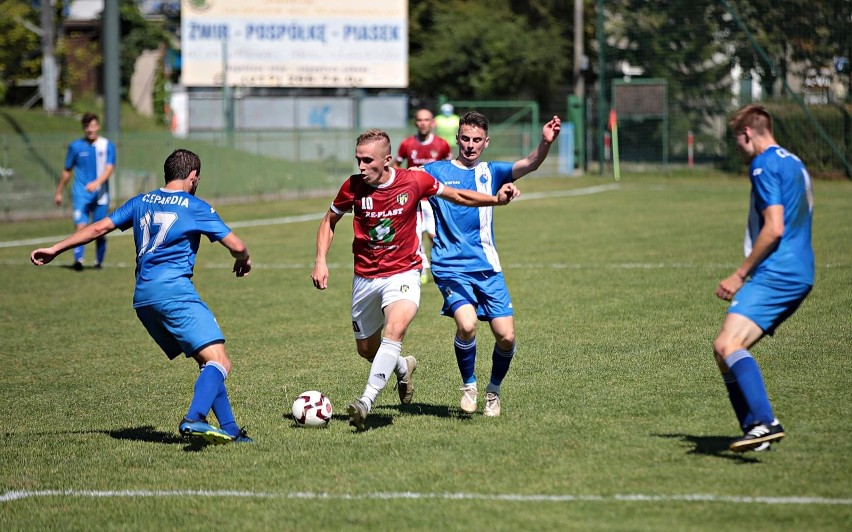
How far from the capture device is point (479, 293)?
25.5ft

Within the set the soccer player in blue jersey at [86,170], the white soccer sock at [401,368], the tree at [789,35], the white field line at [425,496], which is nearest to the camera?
the white field line at [425,496]

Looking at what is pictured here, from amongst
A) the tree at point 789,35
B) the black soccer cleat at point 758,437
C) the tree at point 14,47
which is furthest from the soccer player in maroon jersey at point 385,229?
the tree at point 14,47

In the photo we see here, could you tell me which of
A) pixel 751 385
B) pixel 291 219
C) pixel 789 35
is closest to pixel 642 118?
pixel 789 35

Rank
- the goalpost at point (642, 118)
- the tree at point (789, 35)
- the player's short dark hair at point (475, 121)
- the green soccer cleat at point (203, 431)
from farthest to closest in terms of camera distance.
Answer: the goalpost at point (642, 118) < the tree at point (789, 35) < the player's short dark hair at point (475, 121) < the green soccer cleat at point (203, 431)

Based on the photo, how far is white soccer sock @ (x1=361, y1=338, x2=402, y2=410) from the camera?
7195 mm

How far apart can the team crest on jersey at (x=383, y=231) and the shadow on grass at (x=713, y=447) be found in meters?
2.16

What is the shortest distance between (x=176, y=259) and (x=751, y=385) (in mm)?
3569

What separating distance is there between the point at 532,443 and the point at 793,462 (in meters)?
1.52

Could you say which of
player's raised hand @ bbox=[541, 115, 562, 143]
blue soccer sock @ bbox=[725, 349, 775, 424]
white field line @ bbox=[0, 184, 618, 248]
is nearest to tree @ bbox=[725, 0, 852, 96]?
white field line @ bbox=[0, 184, 618, 248]

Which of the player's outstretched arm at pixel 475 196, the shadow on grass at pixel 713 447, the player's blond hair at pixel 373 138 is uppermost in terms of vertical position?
the player's blond hair at pixel 373 138

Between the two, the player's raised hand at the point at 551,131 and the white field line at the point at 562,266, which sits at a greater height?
the player's raised hand at the point at 551,131

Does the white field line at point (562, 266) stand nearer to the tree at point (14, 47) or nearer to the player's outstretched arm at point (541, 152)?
the player's outstretched arm at point (541, 152)

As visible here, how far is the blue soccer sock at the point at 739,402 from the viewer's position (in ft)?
20.8

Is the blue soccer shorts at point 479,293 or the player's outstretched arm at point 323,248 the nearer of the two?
the player's outstretched arm at point 323,248
